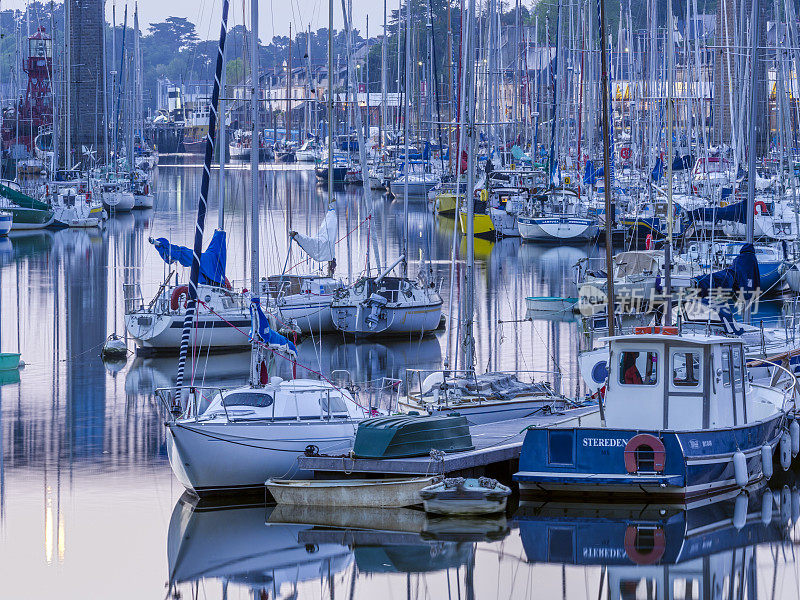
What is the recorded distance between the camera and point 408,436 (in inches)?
770

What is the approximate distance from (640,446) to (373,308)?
15486 mm

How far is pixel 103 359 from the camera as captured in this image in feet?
103

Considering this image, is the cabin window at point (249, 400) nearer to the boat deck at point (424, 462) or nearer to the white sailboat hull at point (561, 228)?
the boat deck at point (424, 462)

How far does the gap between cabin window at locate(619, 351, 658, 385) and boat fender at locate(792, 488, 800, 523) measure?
8.20 ft

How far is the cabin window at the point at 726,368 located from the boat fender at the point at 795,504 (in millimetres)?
1821

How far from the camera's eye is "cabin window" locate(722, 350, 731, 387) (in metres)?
20.1

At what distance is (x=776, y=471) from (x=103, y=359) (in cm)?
1539

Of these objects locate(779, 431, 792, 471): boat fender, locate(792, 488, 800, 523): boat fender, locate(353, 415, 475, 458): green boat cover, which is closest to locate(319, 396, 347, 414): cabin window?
locate(353, 415, 475, 458): green boat cover

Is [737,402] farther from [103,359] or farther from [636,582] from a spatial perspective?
[103,359]

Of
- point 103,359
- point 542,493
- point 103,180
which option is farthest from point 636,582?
point 103,180

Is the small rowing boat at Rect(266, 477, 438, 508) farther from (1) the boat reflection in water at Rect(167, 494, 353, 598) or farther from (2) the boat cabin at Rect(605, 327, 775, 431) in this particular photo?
(2) the boat cabin at Rect(605, 327, 775, 431)

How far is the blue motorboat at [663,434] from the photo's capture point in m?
19.0

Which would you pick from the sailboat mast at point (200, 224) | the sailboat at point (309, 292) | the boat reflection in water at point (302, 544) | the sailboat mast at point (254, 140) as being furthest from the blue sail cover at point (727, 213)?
the boat reflection in water at point (302, 544)

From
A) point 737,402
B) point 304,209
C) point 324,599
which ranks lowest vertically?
point 324,599
